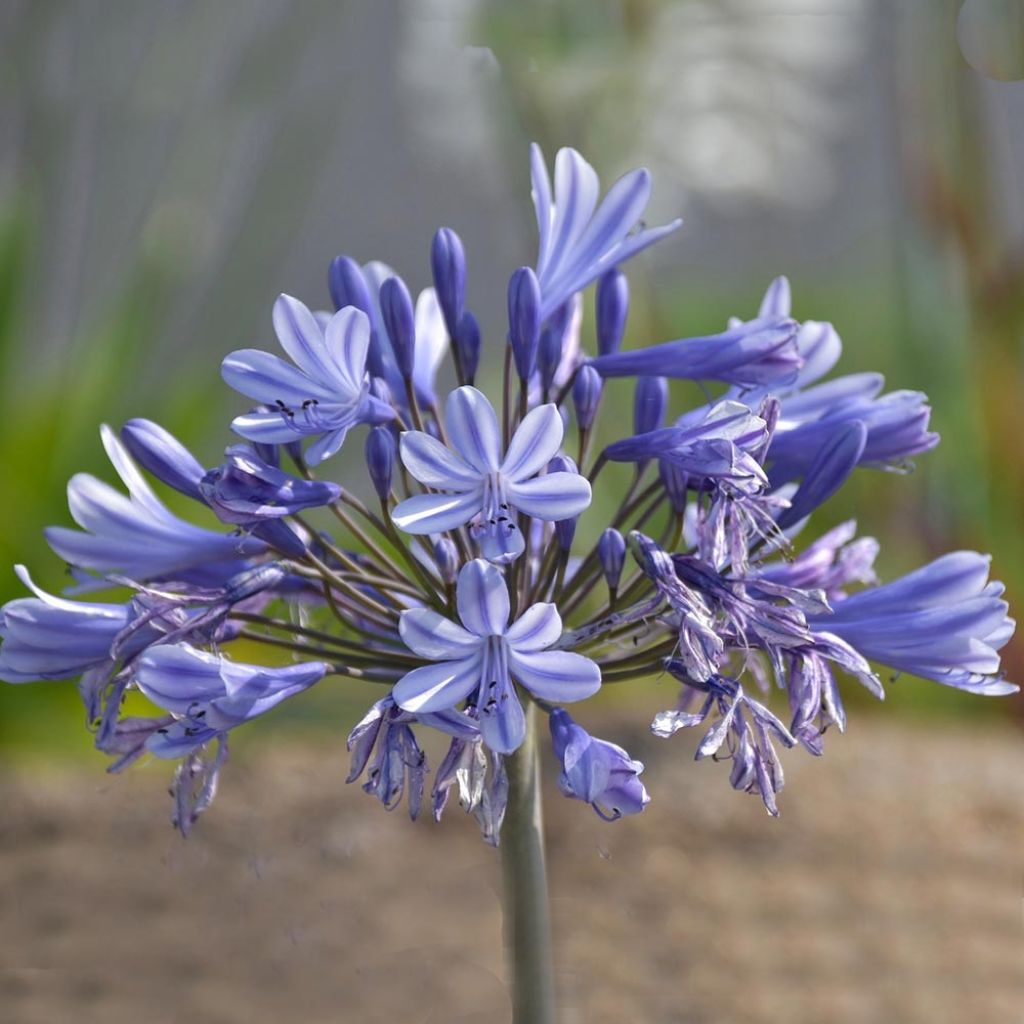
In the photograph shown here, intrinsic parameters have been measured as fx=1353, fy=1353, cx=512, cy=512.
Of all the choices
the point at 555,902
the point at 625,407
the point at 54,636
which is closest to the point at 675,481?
the point at 54,636

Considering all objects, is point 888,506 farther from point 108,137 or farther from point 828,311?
point 108,137

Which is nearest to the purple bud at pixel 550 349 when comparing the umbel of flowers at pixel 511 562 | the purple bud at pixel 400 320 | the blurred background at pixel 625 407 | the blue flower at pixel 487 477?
the umbel of flowers at pixel 511 562

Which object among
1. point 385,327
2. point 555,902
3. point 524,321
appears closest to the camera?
point 524,321

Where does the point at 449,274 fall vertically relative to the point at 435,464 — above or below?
above

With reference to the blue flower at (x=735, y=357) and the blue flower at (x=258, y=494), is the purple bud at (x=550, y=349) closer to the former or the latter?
the blue flower at (x=735, y=357)

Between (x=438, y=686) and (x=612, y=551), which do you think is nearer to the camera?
(x=438, y=686)

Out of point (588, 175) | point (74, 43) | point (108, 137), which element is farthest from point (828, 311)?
point (588, 175)

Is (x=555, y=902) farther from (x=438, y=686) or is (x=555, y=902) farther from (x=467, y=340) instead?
(x=438, y=686)

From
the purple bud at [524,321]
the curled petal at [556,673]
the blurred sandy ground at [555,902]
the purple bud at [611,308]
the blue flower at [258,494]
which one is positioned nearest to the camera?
the curled petal at [556,673]
